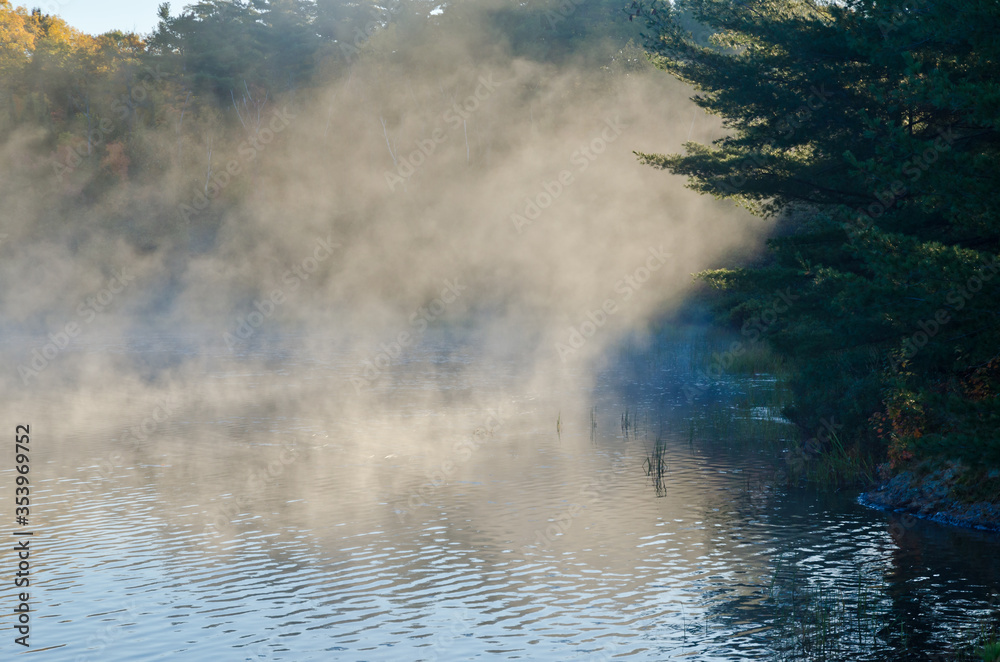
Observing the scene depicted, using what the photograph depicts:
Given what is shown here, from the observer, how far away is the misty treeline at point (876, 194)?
14039mm

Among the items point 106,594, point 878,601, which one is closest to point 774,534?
point 878,601

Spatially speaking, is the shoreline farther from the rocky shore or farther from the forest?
the forest

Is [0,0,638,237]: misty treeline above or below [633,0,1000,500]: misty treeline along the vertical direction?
above

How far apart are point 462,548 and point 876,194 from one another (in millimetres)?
10793

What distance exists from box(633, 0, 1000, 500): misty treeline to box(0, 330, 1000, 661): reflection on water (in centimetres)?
223

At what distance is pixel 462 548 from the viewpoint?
1568cm

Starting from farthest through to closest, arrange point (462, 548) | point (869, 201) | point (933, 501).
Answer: point (869, 201), point (933, 501), point (462, 548)

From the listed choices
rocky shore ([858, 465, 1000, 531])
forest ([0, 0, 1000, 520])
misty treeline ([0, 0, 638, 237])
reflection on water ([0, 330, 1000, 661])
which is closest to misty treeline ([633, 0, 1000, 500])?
forest ([0, 0, 1000, 520])

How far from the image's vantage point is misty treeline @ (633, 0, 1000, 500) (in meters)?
14.0

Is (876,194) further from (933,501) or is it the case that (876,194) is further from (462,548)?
(462,548)

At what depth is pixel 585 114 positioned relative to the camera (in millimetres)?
78875

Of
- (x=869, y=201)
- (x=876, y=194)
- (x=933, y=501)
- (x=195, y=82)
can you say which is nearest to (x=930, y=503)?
(x=933, y=501)

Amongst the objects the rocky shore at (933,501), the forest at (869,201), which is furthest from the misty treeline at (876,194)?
the rocky shore at (933,501)

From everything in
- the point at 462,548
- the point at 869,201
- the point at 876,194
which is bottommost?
the point at 462,548
